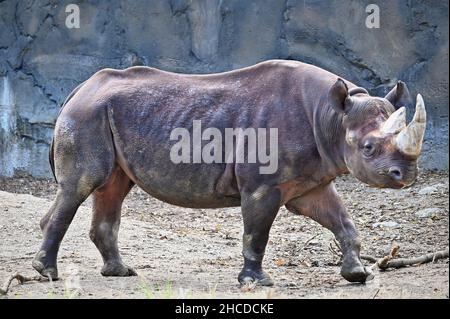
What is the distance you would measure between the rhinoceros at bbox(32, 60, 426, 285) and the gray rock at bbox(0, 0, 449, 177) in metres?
6.27

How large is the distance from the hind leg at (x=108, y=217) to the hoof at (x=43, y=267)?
0.51 meters

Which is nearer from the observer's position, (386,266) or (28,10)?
(386,266)

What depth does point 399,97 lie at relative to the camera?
24.4 feet

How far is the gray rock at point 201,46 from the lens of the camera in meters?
13.8

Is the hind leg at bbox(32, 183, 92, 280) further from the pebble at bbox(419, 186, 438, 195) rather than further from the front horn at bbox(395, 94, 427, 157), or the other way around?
the pebble at bbox(419, 186, 438, 195)

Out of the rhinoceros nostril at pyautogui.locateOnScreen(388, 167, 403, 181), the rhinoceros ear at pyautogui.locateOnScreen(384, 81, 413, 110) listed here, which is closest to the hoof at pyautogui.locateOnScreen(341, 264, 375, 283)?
the rhinoceros nostril at pyautogui.locateOnScreen(388, 167, 403, 181)

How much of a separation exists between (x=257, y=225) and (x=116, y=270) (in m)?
1.54

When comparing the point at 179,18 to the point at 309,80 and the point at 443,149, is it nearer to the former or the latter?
the point at 443,149

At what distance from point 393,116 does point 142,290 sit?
230 centimetres

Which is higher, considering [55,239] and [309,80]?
[309,80]

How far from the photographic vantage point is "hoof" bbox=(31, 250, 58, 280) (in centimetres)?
792

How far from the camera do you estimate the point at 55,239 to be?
8.01 metres

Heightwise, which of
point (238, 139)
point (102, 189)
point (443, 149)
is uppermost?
point (238, 139)
